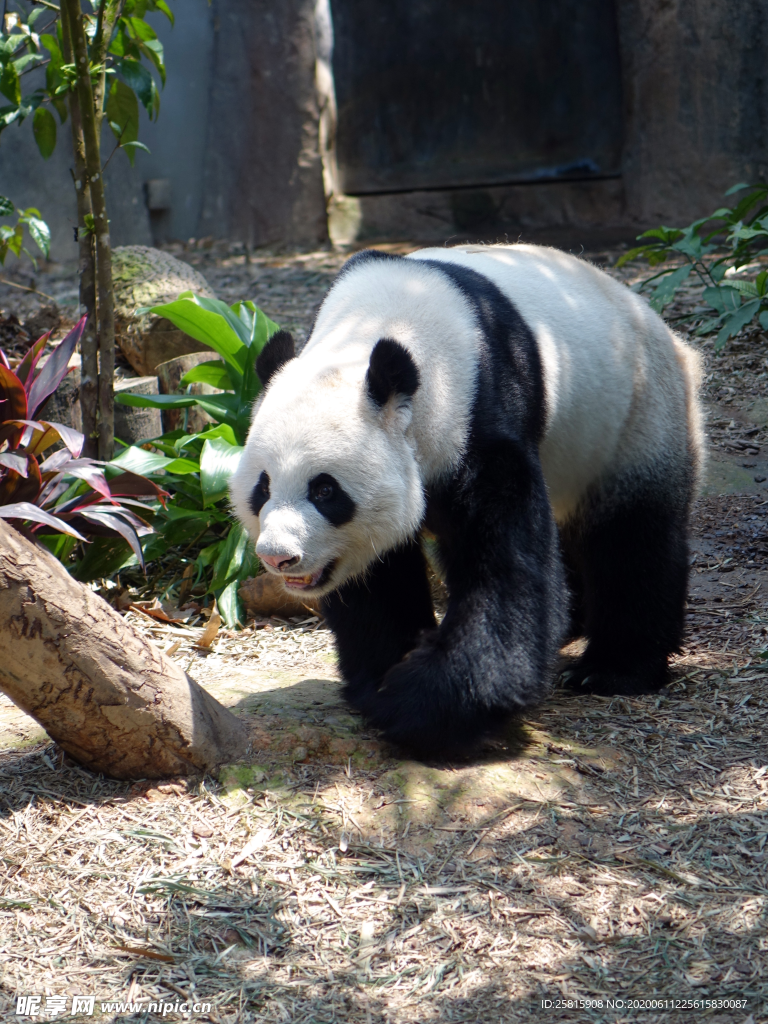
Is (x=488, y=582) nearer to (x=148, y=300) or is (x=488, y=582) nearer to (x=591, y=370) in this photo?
(x=591, y=370)

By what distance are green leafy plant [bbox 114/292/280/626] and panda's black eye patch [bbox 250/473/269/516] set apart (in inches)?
62.3

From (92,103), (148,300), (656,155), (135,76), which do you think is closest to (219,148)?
(656,155)

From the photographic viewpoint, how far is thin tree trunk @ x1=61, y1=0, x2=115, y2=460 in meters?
4.10

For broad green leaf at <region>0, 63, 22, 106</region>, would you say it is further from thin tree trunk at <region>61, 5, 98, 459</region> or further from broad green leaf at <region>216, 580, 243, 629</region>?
broad green leaf at <region>216, 580, 243, 629</region>

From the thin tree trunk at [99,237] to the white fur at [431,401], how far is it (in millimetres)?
1527

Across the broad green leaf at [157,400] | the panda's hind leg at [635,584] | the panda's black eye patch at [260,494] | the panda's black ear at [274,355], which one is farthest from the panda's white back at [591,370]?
the broad green leaf at [157,400]

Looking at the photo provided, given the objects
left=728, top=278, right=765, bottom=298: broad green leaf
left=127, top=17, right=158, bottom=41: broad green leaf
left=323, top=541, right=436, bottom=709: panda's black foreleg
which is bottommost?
left=323, top=541, right=436, bottom=709: panda's black foreleg

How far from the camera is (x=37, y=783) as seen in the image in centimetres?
293

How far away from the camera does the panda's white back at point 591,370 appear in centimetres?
350

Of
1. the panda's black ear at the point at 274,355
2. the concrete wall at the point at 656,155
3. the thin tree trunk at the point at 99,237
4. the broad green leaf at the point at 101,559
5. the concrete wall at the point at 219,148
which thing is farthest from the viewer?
the concrete wall at the point at 219,148

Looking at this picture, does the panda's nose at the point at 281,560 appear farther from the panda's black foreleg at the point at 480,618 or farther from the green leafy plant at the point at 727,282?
the green leafy plant at the point at 727,282

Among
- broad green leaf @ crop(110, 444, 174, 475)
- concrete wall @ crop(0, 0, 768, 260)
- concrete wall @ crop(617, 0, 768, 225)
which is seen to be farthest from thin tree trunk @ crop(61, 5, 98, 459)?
concrete wall @ crop(617, 0, 768, 225)

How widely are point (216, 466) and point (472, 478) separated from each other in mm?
1848

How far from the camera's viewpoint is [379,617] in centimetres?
344
